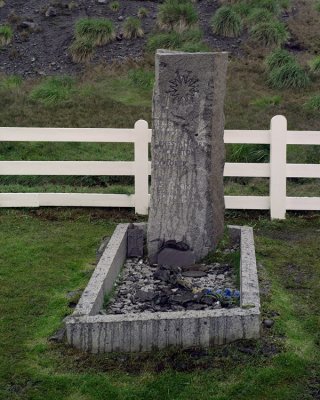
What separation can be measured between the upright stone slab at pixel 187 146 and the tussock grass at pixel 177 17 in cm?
1421

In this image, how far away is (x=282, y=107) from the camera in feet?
52.2

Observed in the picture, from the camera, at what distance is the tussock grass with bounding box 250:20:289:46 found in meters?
20.4

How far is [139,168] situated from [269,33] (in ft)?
38.9

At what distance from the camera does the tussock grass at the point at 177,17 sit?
70.3 ft

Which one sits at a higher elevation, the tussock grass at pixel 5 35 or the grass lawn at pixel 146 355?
the tussock grass at pixel 5 35

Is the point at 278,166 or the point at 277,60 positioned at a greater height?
the point at 277,60

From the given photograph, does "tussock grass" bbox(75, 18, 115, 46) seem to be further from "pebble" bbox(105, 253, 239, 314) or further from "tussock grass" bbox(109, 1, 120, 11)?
"pebble" bbox(105, 253, 239, 314)

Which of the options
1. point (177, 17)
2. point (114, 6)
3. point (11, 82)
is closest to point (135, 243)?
point (11, 82)

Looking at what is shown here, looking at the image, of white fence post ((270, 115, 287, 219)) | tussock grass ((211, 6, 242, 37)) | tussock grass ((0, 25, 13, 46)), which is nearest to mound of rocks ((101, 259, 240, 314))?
white fence post ((270, 115, 287, 219))

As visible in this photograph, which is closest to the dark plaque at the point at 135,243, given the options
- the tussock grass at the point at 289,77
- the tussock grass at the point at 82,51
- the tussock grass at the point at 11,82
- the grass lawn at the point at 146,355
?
the grass lawn at the point at 146,355

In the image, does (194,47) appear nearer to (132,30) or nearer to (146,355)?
(132,30)

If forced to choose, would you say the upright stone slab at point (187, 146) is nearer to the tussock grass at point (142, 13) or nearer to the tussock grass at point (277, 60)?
the tussock grass at point (277, 60)

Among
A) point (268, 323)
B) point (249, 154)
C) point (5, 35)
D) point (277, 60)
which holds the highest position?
point (5, 35)

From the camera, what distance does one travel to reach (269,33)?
20.5 metres
